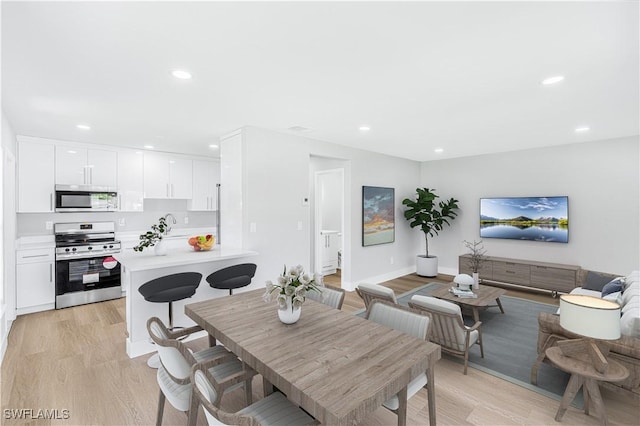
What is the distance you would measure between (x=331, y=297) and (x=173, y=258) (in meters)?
1.81

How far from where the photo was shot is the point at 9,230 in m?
3.55

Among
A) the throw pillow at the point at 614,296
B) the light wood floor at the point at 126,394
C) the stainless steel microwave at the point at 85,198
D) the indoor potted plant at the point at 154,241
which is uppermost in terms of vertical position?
the stainless steel microwave at the point at 85,198

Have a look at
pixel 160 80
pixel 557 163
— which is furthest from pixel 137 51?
pixel 557 163

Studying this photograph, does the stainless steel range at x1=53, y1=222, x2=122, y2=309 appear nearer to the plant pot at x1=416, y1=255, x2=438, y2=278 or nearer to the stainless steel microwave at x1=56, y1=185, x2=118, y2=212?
the stainless steel microwave at x1=56, y1=185, x2=118, y2=212

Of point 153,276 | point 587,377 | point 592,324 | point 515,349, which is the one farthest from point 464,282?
point 153,276

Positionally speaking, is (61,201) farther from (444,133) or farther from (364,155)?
(444,133)

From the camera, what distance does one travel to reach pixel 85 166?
15.6 feet

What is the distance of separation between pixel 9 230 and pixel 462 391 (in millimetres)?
5100

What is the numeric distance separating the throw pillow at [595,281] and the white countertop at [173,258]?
4611 millimetres

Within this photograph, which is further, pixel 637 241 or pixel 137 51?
pixel 637 241

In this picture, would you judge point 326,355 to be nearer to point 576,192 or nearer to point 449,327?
point 449,327

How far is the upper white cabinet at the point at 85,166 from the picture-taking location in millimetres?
4559

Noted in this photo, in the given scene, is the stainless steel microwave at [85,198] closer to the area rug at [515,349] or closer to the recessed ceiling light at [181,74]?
the recessed ceiling light at [181,74]

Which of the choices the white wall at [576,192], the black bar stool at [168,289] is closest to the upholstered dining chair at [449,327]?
the black bar stool at [168,289]
